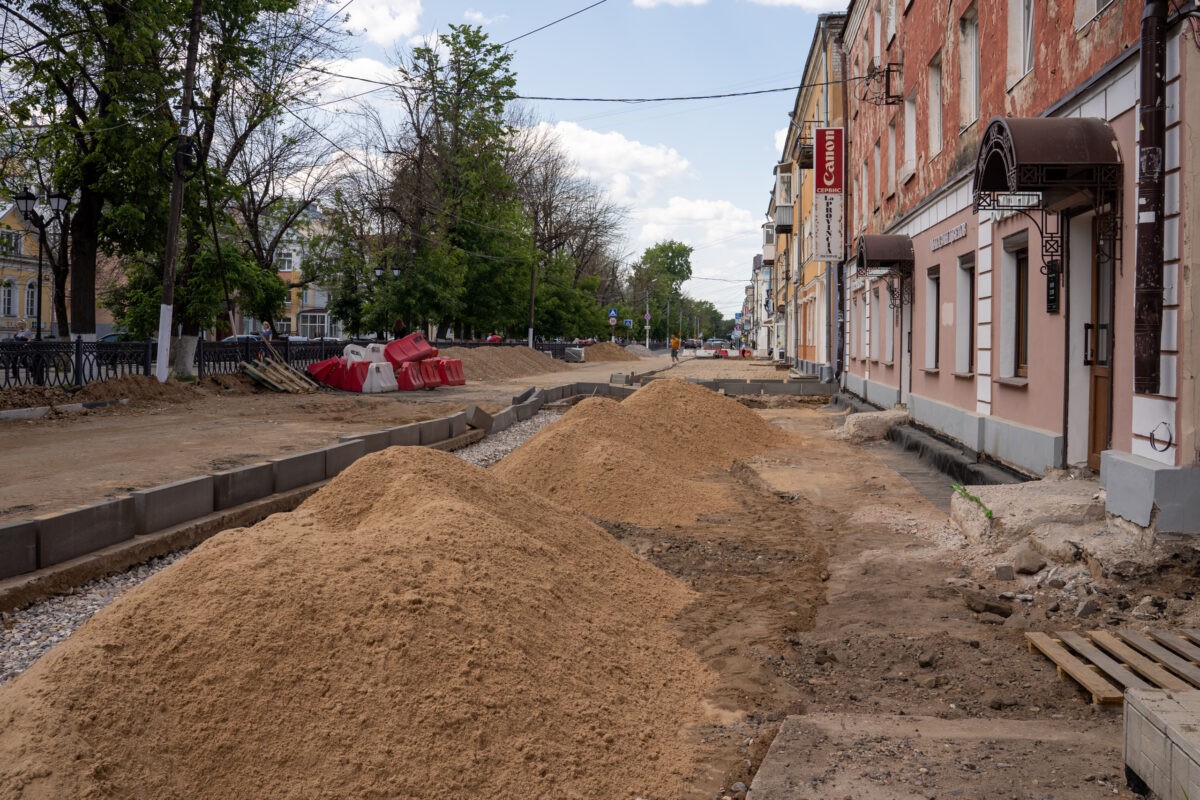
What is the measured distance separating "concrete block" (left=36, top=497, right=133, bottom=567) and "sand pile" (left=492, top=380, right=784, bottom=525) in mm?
3887

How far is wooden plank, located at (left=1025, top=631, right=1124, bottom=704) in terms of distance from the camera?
167 inches

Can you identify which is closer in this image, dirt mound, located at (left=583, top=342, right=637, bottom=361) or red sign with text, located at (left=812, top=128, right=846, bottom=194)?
red sign with text, located at (left=812, top=128, right=846, bottom=194)

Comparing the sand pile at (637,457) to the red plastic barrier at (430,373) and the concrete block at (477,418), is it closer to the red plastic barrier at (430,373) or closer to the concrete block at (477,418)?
the concrete block at (477,418)

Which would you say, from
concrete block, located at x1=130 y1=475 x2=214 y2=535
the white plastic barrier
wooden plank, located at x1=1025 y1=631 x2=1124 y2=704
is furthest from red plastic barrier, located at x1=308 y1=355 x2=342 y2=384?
wooden plank, located at x1=1025 y1=631 x2=1124 y2=704

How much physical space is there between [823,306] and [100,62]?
23710 mm

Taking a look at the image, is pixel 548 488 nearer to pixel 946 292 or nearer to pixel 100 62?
pixel 946 292

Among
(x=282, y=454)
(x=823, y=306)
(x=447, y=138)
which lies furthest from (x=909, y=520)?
(x=447, y=138)

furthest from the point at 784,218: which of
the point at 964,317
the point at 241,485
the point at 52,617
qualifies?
the point at 52,617

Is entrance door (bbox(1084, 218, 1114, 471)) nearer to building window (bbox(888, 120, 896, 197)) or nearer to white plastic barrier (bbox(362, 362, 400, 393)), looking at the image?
building window (bbox(888, 120, 896, 197))

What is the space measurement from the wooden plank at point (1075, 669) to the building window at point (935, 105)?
11.8 meters

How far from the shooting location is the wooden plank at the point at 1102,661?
430cm

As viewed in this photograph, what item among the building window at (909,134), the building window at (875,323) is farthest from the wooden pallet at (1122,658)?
the building window at (875,323)

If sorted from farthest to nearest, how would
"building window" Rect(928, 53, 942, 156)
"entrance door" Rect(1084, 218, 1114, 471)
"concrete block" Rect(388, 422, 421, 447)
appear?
"building window" Rect(928, 53, 942, 156), "concrete block" Rect(388, 422, 421, 447), "entrance door" Rect(1084, 218, 1114, 471)

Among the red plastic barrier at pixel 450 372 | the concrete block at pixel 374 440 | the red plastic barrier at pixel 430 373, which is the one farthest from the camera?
the red plastic barrier at pixel 450 372
